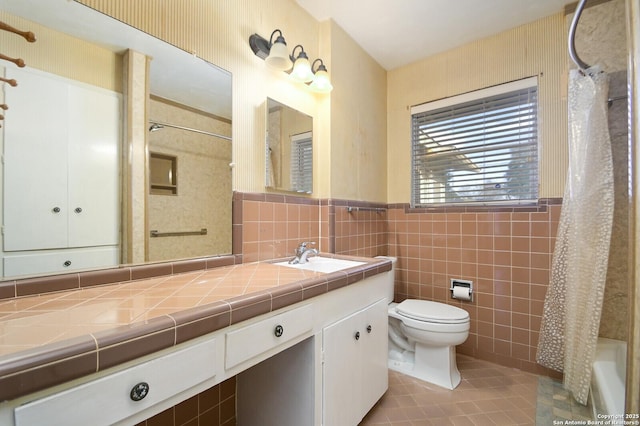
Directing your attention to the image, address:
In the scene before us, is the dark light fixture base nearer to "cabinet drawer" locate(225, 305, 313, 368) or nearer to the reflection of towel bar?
the reflection of towel bar

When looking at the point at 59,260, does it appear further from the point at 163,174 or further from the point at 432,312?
the point at 432,312

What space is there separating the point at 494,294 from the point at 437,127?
1.40 metres

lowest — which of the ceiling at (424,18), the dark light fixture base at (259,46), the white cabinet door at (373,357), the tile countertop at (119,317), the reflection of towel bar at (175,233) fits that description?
the white cabinet door at (373,357)

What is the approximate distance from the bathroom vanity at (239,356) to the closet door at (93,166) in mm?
218

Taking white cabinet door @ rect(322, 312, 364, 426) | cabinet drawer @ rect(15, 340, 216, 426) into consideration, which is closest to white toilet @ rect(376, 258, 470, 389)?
white cabinet door @ rect(322, 312, 364, 426)

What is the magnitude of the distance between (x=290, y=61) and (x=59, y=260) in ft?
4.58

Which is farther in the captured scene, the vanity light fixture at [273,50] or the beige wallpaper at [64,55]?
the vanity light fixture at [273,50]

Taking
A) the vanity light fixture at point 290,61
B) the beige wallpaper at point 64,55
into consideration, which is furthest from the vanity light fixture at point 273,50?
the beige wallpaper at point 64,55

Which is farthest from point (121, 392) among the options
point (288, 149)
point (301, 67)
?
point (301, 67)

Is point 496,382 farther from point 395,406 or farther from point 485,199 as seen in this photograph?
point 485,199

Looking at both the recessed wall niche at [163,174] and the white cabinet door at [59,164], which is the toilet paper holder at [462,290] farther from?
the white cabinet door at [59,164]

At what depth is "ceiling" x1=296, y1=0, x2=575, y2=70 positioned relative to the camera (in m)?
1.82

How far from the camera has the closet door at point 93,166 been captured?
3.20ft

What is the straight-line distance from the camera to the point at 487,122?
2.19m
